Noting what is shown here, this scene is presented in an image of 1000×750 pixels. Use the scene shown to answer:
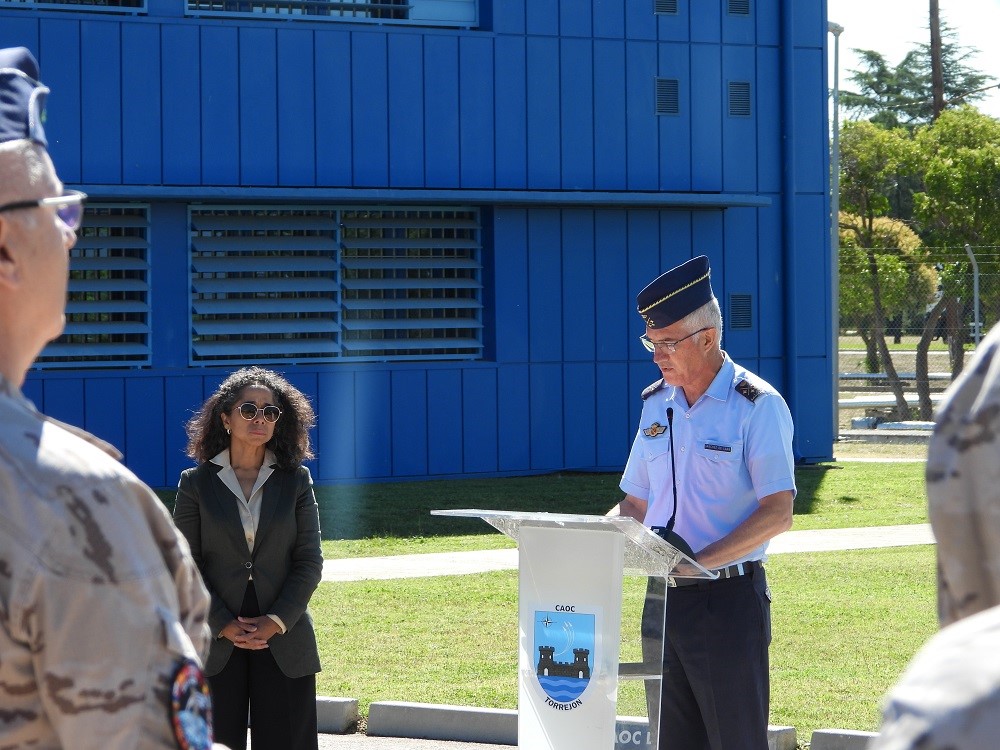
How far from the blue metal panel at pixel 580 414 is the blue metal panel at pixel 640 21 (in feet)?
15.3

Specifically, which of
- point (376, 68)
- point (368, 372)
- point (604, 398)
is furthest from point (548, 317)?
point (376, 68)

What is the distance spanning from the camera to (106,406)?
17.7 m

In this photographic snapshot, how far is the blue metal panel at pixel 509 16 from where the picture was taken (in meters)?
19.3

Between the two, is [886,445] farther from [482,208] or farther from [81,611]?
[81,611]

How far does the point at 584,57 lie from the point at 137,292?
22.4ft

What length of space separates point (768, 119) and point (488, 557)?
10269 millimetres

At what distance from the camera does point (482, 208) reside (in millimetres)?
19531

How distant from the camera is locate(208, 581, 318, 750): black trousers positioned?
19.1 feet

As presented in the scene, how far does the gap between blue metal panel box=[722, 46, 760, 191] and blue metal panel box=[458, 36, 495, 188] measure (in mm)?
3625

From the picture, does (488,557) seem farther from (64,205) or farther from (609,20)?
(64,205)

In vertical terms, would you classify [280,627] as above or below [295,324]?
below

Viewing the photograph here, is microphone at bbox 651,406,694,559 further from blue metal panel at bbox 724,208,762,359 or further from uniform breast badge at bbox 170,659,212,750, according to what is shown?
blue metal panel at bbox 724,208,762,359

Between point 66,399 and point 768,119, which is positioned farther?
point 768,119

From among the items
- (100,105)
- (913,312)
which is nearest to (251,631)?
(100,105)
